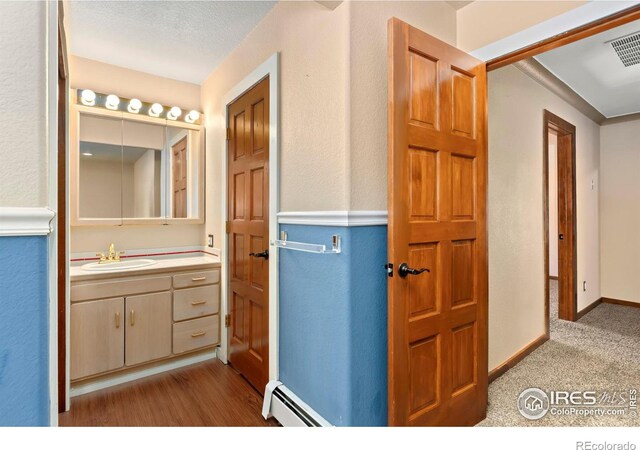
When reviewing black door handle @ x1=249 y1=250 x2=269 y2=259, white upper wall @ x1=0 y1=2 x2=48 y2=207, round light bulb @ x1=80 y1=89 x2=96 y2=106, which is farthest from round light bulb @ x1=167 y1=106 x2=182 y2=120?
white upper wall @ x1=0 y1=2 x2=48 y2=207

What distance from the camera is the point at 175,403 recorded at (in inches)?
81.3

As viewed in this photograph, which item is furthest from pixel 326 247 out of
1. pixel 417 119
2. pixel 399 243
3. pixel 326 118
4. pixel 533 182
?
pixel 533 182

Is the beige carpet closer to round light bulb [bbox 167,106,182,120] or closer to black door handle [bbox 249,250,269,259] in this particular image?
black door handle [bbox 249,250,269,259]

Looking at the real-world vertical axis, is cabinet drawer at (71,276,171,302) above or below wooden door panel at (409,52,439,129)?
below

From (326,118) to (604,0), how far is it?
117 cm

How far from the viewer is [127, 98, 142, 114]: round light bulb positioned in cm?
271

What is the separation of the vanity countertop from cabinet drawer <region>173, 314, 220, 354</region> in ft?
1.43

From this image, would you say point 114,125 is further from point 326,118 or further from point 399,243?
point 399,243

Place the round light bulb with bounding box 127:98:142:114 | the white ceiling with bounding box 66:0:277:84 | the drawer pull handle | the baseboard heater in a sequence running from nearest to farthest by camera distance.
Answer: the baseboard heater → the white ceiling with bounding box 66:0:277:84 → the drawer pull handle → the round light bulb with bounding box 127:98:142:114

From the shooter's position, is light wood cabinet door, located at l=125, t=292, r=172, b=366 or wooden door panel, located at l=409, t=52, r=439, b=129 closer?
wooden door panel, located at l=409, t=52, r=439, b=129

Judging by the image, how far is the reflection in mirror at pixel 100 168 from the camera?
2.54m

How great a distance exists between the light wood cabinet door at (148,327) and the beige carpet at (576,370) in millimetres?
2198

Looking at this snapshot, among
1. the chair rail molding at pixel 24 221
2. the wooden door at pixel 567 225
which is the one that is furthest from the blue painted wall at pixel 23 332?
the wooden door at pixel 567 225

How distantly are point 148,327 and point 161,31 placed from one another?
2.09m
